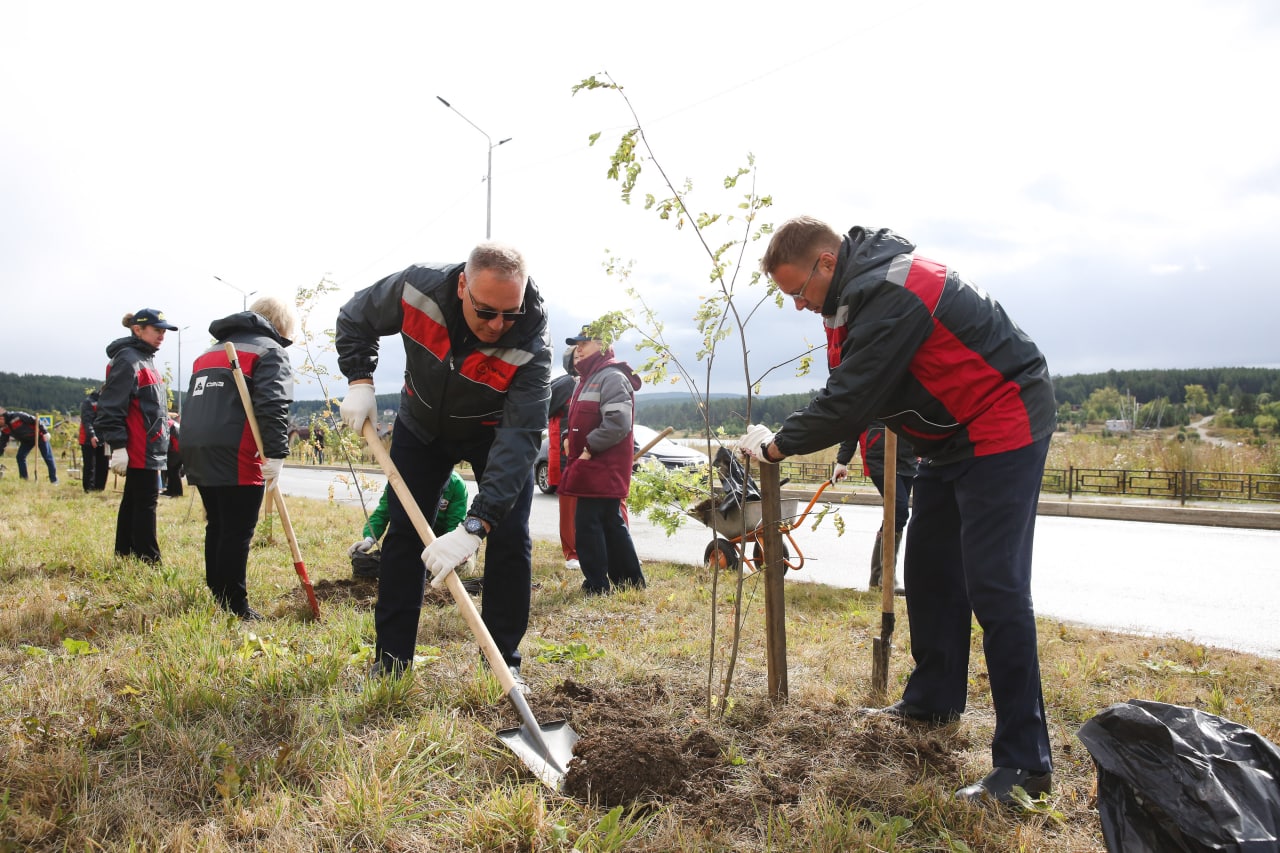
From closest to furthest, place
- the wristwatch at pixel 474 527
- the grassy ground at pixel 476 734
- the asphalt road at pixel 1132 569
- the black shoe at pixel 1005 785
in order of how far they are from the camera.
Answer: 1. the grassy ground at pixel 476 734
2. the black shoe at pixel 1005 785
3. the wristwatch at pixel 474 527
4. the asphalt road at pixel 1132 569

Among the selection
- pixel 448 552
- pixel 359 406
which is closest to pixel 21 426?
pixel 359 406

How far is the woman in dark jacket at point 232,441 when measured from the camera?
404cm

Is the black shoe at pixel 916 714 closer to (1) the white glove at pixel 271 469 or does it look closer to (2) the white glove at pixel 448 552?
(2) the white glove at pixel 448 552

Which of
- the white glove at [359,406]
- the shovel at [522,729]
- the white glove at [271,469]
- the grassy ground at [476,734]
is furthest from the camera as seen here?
the white glove at [271,469]

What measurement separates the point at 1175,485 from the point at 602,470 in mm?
13333

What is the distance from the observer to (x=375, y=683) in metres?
2.82

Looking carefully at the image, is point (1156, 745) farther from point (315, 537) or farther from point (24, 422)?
point (24, 422)

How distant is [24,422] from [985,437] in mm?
18779

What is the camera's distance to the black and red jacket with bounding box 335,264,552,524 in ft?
9.45

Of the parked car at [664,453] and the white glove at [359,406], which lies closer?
the white glove at [359,406]

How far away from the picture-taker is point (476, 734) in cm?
255

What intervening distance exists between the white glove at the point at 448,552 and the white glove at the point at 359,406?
2.34 ft

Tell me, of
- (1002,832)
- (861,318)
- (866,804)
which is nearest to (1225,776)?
(1002,832)

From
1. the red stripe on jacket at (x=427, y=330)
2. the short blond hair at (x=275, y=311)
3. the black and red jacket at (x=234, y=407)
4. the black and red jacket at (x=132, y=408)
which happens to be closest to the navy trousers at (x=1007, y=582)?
the red stripe on jacket at (x=427, y=330)
